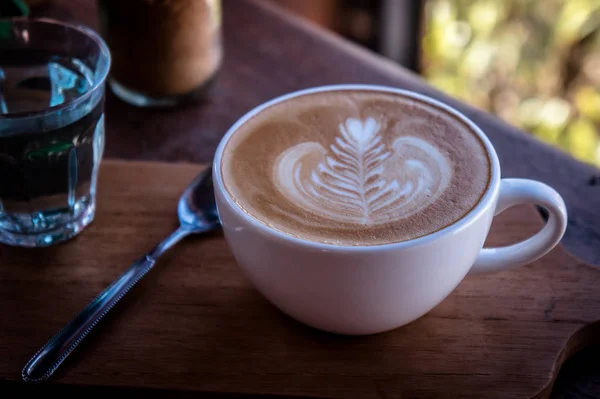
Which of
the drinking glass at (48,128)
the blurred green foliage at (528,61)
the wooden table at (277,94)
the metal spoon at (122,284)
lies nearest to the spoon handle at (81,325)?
the metal spoon at (122,284)

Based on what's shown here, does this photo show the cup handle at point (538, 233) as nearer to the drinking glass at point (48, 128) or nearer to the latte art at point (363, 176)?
the latte art at point (363, 176)

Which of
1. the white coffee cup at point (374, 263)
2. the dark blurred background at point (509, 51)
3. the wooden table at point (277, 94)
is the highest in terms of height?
the white coffee cup at point (374, 263)

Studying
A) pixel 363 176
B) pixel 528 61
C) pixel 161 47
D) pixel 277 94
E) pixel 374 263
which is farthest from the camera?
pixel 528 61

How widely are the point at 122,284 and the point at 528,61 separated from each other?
1.46 metres

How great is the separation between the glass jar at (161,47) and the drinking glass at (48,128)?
12 cm

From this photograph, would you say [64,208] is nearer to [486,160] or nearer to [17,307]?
[17,307]

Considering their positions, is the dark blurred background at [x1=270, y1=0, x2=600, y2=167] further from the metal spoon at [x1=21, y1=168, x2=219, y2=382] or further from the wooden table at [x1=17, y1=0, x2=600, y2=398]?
the metal spoon at [x1=21, y1=168, x2=219, y2=382]

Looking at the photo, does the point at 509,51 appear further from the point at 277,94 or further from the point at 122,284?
the point at 122,284

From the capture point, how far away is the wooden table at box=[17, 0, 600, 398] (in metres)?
0.82

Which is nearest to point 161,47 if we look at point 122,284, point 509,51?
point 122,284

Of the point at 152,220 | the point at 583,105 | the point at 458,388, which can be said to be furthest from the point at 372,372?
the point at 583,105

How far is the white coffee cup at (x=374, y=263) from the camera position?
1.81ft

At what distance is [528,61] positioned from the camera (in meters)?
1.82

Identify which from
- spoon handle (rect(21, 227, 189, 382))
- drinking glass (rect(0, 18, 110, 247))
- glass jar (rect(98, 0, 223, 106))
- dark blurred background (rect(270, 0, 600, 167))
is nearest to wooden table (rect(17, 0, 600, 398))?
glass jar (rect(98, 0, 223, 106))
